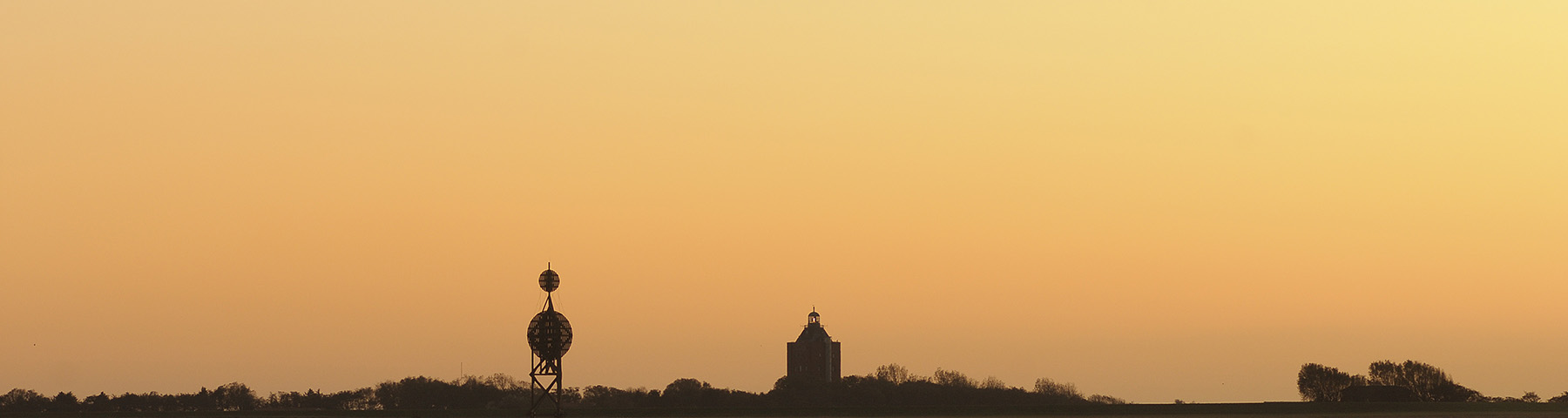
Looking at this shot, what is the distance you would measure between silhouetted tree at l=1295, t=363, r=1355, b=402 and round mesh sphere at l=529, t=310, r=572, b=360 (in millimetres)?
76169

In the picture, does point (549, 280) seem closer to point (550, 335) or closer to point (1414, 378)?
point (550, 335)

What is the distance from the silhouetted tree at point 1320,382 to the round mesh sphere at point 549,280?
77.3m

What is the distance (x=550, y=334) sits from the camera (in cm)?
10275

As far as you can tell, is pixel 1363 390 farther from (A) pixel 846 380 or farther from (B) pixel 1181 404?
(A) pixel 846 380

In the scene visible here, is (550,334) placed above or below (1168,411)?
above

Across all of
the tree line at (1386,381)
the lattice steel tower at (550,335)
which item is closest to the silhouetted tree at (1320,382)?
the tree line at (1386,381)

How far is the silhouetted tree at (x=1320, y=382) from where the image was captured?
155 m

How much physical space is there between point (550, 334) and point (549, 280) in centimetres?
310

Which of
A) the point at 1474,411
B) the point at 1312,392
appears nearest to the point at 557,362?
the point at 1474,411

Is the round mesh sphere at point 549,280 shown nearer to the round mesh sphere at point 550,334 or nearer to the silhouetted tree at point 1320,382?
the round mesh sphere at point 550,334

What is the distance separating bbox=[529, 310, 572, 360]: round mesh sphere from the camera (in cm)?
10275

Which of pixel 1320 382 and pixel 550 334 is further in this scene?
pixel 1320 382

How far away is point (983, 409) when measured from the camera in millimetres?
110125

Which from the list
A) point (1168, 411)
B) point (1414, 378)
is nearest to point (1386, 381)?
point (1414, 378)
